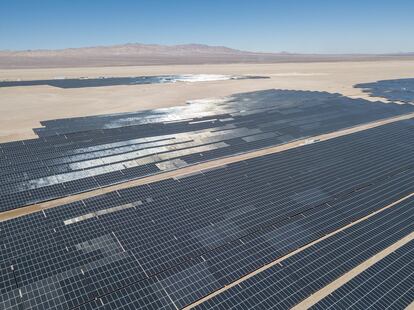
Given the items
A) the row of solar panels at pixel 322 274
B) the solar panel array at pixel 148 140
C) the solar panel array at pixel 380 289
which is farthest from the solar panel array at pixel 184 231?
the solar panel array at pixel 148 140

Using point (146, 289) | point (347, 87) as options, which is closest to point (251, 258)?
point (146, 289)

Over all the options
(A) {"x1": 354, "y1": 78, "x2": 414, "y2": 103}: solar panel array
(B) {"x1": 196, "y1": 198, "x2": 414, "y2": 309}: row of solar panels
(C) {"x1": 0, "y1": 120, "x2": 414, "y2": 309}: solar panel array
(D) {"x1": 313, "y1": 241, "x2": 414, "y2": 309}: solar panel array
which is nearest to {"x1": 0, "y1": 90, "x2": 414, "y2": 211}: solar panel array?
(C) {"x1": 0, "y1": 120, "x2": 414, "y2": 309}: solar panel array

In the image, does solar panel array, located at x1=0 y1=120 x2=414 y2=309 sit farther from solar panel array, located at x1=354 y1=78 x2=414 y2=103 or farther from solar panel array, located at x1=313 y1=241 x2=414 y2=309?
solar panel array, located at x1=354 y1=78 x2=414 y2=103

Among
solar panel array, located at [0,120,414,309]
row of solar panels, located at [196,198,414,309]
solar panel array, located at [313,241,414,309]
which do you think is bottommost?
solar panel array, located at [313,241,414,309]

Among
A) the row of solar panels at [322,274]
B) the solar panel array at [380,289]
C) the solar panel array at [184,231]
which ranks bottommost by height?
the solar panel array at [380,289]

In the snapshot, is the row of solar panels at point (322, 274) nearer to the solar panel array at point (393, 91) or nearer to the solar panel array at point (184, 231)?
the solar panel array at point (184, 231)

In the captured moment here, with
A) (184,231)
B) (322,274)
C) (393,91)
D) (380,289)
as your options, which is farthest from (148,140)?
(393,91)
